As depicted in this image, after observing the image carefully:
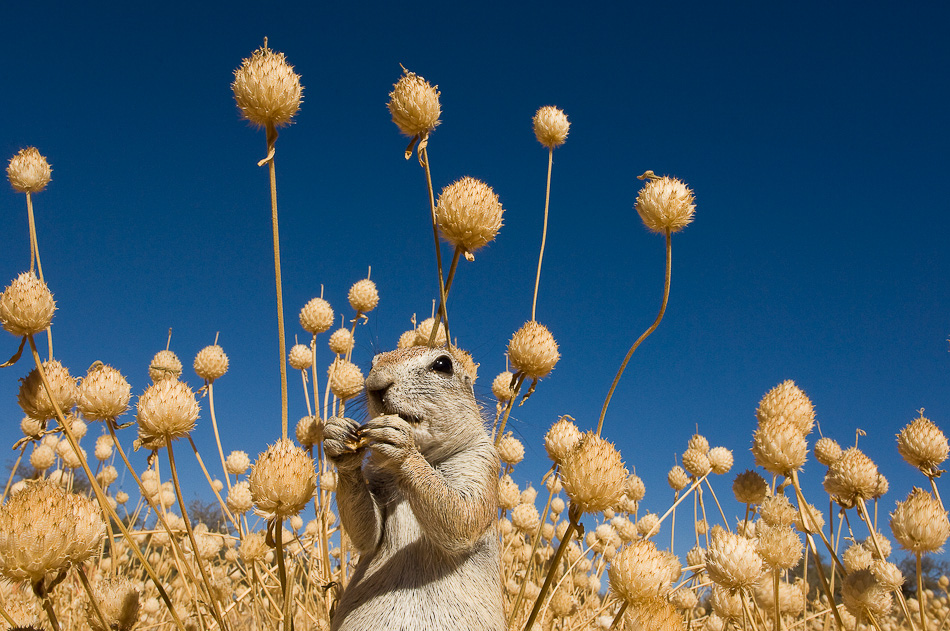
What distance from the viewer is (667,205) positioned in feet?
7.29

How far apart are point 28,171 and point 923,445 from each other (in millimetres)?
4339

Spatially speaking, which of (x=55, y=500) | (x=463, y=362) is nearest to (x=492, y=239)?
(x=463, y=362)

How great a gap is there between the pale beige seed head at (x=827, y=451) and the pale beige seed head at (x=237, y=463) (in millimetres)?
3933

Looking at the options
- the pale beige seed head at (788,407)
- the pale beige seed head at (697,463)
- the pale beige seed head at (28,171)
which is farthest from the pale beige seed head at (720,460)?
the pale beige seed head at (28,171)

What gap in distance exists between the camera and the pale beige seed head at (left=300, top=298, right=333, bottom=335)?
395 centimetres

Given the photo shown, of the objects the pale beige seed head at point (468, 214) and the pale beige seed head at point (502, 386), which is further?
the pale beige seed head at point (502, 386)

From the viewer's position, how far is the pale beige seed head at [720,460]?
14.8 ft

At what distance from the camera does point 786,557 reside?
221 centimetres

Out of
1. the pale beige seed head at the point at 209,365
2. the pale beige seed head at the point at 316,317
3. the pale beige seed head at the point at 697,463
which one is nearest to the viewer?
the pale beige seed head at the point at 209,365

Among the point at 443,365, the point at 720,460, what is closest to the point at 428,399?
the point at 443,365

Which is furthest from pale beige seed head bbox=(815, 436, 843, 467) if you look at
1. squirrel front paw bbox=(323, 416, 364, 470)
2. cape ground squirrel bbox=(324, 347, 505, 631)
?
squirrel front paw bbox=(323, 416, 364, 470)

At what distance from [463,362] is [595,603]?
4.14 metres

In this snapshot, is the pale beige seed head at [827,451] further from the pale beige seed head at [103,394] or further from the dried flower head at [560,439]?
the pale beige seed head at [103,394]

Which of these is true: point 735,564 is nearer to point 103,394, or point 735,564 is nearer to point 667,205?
point 667,205
